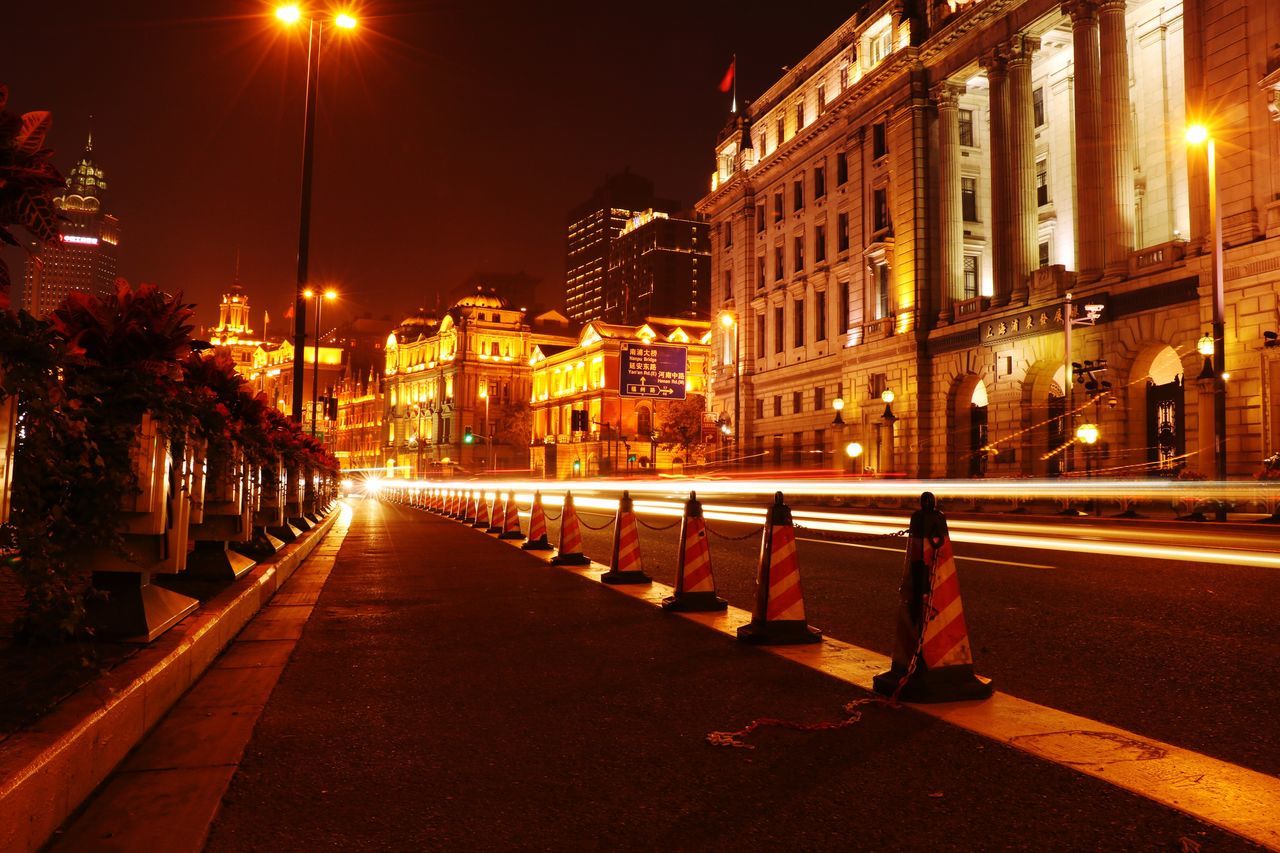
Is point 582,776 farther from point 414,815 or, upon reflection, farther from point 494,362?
point 494,362

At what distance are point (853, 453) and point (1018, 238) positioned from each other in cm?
1175

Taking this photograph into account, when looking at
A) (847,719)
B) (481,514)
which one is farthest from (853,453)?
(847,719)

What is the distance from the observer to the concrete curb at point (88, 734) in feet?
10.0

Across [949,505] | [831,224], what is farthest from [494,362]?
[949,505]

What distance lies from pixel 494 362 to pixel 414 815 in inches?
4804

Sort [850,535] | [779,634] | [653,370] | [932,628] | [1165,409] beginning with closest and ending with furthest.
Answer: [932,628] → [779,634] → [850,535] → [1165,409] → [653,370]

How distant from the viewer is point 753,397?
58438 millimetres

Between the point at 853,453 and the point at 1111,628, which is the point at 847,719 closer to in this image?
the point at 1111,628

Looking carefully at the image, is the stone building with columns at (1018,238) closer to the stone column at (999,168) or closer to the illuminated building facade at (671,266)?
the stone column at (999,168)

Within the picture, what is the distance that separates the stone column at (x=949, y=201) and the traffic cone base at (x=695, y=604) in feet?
115

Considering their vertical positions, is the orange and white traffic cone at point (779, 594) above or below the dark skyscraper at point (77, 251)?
below

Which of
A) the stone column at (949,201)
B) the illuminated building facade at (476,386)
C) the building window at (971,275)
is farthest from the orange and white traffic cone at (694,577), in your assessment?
the illuminated building facade at (476,386)

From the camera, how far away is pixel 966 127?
44406 millimetres

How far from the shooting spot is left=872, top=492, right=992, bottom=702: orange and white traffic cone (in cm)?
533
